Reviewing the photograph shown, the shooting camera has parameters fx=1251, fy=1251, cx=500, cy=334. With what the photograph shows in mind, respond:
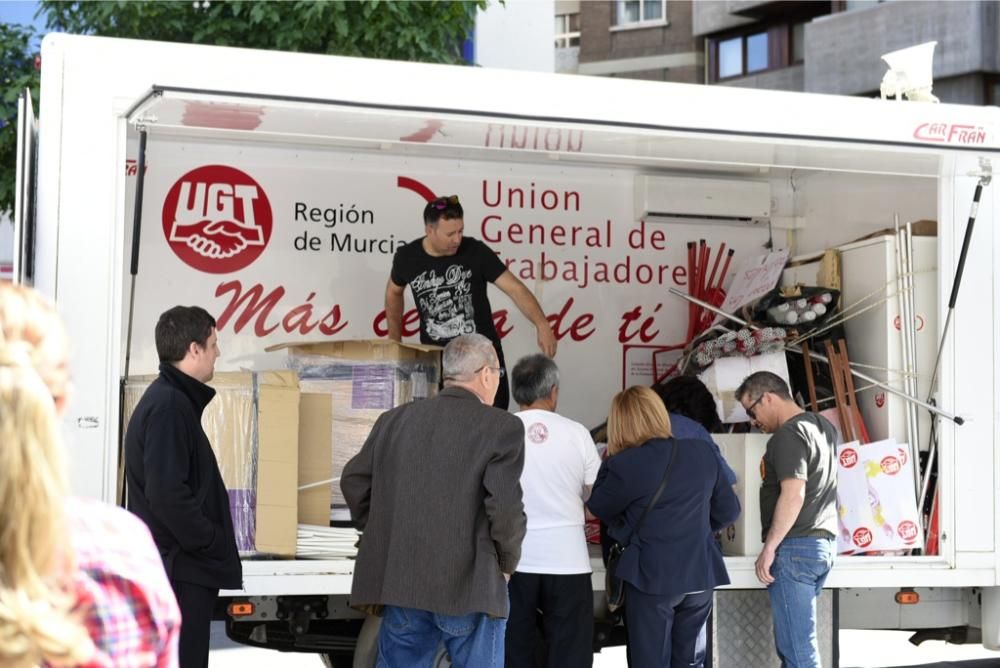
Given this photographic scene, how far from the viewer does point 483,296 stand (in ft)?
19.0

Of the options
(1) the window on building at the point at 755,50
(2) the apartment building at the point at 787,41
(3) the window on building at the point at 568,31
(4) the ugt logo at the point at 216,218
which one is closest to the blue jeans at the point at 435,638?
(4) the ugt logo at the point at 216,218

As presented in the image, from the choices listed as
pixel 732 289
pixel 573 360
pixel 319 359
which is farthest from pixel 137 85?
pixel 732 289

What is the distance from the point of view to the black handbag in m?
4.52

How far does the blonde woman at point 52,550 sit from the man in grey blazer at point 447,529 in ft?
7.39

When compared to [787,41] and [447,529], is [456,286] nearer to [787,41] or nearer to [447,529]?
[447,529]

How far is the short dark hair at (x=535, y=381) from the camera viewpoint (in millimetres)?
4730

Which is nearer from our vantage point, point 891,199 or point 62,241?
point 62,241

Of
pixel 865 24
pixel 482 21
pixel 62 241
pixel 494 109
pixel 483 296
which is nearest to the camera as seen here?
pixel 62 241

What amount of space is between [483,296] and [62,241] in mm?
2248

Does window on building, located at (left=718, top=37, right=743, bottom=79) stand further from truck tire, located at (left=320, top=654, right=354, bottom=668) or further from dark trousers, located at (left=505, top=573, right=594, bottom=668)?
dark trousers, located at (left=505, top=573, right=594, bottom=668)

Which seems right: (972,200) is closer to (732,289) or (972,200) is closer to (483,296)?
(732,289)

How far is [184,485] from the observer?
12.2 feet

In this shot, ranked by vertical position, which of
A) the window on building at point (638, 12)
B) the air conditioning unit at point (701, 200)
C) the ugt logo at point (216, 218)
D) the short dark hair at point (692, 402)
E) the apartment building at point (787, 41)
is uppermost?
the window on building at point (638, 12)

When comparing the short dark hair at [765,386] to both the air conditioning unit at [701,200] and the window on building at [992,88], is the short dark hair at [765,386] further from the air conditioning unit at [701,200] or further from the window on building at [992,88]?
the window on building at [992,88]
